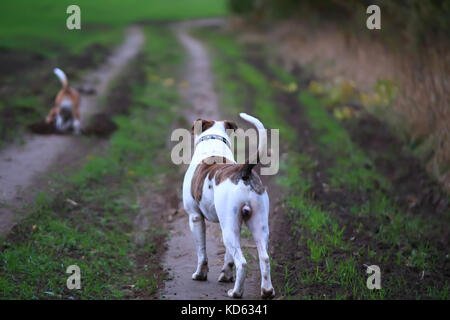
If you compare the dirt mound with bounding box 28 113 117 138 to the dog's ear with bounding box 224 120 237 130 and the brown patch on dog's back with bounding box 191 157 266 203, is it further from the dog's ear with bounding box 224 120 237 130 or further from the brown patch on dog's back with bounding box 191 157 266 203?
the brown patch on dog's back with bounding box 191 157 266 203

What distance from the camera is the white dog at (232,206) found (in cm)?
553

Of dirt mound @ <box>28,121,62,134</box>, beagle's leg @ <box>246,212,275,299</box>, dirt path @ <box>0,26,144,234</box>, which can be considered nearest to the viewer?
beagle's leg @ <box>246,212,275,299</box>

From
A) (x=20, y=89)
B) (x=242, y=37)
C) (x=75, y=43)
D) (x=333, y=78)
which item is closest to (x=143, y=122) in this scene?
(x=20, y=89)

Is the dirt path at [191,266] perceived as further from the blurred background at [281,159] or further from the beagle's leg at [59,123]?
the beagle's leg at [59,123]

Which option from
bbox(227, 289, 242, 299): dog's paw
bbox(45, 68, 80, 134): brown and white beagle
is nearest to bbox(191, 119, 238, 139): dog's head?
bbox(227, 289, 242, 299): dog's paw

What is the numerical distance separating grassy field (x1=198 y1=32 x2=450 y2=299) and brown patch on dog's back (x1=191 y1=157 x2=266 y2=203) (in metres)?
1.35

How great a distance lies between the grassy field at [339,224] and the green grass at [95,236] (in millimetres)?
1944

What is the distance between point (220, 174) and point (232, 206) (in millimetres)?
445

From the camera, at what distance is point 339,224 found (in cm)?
816

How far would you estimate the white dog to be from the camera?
553 centimetres

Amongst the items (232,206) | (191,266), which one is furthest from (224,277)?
(232,206)

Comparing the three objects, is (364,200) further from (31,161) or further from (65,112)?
(65,112)

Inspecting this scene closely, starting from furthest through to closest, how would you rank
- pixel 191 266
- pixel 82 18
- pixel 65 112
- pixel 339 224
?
pixel 82 18 < pixel 65 112 < pixel 339 224 < pixel 191 266
